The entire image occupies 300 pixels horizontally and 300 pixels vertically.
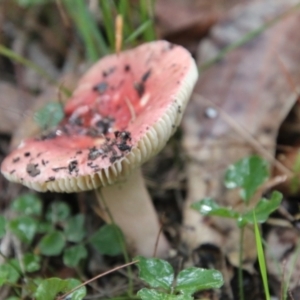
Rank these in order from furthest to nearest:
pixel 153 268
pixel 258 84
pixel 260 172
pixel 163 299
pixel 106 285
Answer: pixel 258 84, pixel 106 285, pixel 260 172, pixel 153 268, pixel 163 299

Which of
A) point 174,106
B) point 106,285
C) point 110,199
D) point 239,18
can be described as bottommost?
point 106,285

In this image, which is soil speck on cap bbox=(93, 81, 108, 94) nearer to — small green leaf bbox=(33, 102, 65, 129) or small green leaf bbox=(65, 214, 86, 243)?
small green leaf bbox=(33, 102, 65, 129)

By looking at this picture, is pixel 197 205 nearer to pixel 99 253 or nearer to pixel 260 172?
pixel 260 172

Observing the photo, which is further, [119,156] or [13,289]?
[13,289]

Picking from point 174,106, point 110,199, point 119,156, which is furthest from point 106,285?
point 174,106

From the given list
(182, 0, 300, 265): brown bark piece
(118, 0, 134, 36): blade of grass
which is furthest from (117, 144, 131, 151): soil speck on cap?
(118, 0, 134, 36): blade of grass

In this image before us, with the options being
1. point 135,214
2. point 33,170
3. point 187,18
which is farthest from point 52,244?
point 187,18
